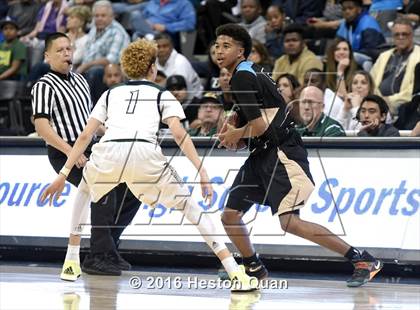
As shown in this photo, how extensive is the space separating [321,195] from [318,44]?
421 cm

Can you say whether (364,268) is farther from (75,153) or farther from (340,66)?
(340,66)

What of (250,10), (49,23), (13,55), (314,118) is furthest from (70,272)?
(49,23)

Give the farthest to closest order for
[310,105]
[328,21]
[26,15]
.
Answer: [26,15] < [328,21] < [310,105]

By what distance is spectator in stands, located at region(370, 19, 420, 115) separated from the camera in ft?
41.9

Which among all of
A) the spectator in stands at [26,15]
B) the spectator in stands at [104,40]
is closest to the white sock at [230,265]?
the spectator in stands at [104,40]

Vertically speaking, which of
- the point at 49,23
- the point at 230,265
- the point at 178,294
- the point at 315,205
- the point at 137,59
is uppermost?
the point at 137,59

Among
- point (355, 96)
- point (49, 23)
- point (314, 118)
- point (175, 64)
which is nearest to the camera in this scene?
point (314, 118)

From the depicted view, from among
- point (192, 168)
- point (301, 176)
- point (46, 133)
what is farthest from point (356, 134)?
point (46, 133)

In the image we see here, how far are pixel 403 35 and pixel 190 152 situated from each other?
4.98 metres

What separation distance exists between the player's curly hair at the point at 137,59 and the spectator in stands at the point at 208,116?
316 cm

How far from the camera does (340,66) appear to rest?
13094 mm

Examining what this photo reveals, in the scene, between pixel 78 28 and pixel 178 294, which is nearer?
pixel 178 294

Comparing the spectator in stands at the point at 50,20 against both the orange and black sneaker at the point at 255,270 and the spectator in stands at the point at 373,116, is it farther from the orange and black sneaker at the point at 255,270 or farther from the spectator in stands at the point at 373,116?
the orange and black sneaker at the point at 255,270

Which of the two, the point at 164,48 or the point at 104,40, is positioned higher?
the point at 164,48
